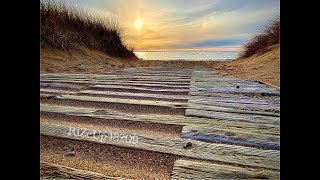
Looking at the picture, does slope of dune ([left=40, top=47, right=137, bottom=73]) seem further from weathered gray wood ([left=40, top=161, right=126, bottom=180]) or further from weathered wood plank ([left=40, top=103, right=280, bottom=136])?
weathered gray wood ([left=40, top=161, right=126, bottom=180])

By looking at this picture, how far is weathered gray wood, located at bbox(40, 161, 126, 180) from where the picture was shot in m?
1.06

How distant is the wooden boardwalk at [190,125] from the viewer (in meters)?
1.14

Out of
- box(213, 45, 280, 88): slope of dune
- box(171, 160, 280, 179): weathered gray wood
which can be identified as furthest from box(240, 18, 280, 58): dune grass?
box(171, 160, 280, 179): weathered gray wood

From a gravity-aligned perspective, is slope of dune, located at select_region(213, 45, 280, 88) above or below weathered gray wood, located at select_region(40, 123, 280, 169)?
above

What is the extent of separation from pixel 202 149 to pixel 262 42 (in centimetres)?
921

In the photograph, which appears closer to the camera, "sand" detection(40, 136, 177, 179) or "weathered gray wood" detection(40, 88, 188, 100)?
"sand" detection(40, 136, 177, 179)

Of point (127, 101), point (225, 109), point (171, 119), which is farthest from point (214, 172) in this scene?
point (127, 101)

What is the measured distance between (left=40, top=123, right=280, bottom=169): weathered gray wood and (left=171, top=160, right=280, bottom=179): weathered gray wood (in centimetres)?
7

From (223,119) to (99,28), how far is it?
10.2 m

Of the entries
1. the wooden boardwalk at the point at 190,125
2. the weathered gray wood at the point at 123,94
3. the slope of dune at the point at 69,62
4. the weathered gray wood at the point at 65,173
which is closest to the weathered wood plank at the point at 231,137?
the wooden boardwalk at the point at 190,125
